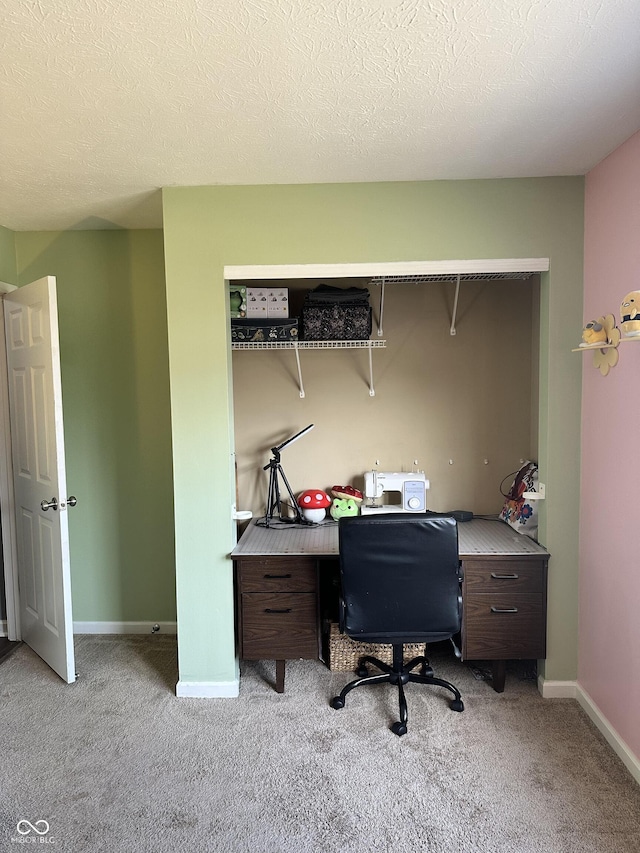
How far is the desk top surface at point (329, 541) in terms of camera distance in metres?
2.48

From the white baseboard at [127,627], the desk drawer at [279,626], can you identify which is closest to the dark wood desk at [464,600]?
the desk drawer at [279,626]

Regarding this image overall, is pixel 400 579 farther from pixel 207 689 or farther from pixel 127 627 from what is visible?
pixel 127 627

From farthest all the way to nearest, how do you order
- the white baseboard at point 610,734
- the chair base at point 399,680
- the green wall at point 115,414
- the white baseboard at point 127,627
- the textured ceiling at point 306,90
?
the white baseboard at point 127,627 < the green wall at point 115,414 < the chair base at point 399,680 < the white baseboard at point 610,734 < the textured ceiling at point 306,90

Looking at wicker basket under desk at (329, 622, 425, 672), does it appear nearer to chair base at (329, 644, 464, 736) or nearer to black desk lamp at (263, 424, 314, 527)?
chair base at (329, 644, 464, 736)

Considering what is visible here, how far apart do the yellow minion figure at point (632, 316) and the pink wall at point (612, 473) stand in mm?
234

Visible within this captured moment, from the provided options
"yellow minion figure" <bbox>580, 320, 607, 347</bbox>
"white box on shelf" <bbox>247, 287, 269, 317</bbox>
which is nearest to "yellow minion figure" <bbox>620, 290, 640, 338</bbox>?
"yellow minion figure" <bbox>580, 320, 607, 347</bbox>

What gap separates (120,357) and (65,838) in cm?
227

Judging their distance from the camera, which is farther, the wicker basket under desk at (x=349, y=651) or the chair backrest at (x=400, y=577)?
the wicker basket under desk at (x=349, y=651)

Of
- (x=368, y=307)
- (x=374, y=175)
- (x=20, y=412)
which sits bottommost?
(x=20, y=412)

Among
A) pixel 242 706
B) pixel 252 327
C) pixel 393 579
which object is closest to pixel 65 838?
pixel 242 706

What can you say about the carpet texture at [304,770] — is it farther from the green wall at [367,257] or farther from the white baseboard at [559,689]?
the green wall at [367,257]

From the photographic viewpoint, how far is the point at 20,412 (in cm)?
295

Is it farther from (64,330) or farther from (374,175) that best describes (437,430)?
(64,330)

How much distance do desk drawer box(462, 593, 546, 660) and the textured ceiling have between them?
1.90m
